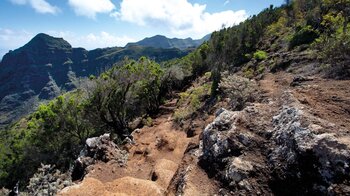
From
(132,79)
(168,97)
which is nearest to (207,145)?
(132,79)

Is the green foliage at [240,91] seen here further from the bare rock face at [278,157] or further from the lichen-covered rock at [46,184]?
the lichen-covered rock at [46,184]

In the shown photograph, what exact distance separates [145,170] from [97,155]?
3662 millimetres

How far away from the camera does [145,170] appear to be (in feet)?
63.7

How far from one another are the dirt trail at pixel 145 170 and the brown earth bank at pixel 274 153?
0.24 feet

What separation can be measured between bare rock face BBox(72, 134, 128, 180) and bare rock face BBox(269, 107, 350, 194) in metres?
12.6

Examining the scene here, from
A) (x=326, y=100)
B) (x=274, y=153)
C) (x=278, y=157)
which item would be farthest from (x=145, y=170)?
(x=326, y=100)

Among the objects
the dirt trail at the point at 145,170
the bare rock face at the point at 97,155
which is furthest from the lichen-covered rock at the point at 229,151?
the bare rock face at the point at 97,155

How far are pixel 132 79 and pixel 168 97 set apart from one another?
16.2 metres

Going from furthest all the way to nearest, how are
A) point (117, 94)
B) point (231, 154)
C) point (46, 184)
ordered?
point (117, 94)
point (46, 184)
point (231, 154)

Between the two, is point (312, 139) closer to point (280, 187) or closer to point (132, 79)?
point (280, 187)

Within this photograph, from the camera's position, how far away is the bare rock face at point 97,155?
19703mm

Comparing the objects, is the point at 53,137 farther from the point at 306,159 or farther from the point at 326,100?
the point at 306,159

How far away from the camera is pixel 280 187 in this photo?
9188 millimetres

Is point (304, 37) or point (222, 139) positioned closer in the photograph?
point (222, 139)
